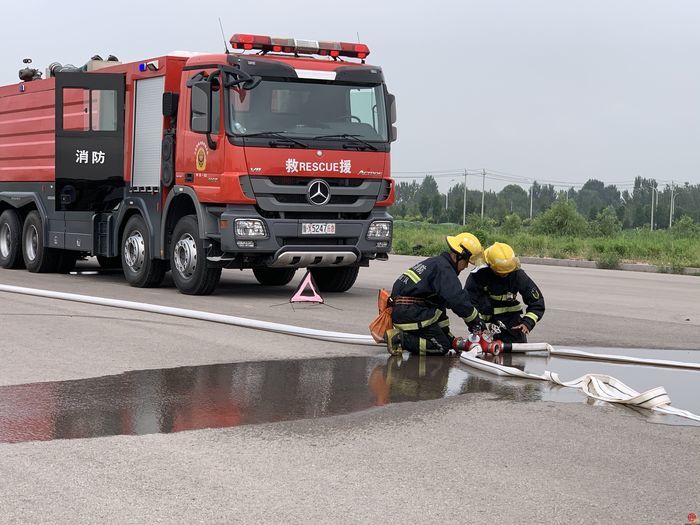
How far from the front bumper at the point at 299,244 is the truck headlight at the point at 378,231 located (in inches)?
1.8

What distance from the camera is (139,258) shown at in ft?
46.3

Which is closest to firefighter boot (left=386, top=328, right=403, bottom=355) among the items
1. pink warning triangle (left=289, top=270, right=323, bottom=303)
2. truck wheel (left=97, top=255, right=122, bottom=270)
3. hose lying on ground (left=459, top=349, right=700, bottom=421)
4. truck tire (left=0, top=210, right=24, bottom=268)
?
hose lying on ground (left=459, top=349, right=700, bottom=421)

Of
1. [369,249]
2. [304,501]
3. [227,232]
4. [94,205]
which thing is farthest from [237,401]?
[94,205]

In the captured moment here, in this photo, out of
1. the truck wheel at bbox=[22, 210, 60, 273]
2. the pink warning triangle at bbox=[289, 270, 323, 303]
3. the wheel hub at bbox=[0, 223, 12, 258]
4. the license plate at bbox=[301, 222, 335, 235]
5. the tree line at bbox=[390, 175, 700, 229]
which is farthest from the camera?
the tree line at bbox=[390, 175, 700, 229]

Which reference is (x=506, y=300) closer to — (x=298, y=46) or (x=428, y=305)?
(x=428, y=305)

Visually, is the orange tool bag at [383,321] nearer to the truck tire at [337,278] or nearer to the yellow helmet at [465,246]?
the yellow helmet at [465,246]

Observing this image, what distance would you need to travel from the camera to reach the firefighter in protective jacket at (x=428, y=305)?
8375 mm

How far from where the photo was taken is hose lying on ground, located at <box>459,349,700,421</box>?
647cm

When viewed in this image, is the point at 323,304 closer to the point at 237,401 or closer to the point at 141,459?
the point at 237,401

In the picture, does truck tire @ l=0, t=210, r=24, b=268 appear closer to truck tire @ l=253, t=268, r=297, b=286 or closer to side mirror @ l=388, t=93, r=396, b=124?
truck tire @ l=253, t=268, r=297, b=286

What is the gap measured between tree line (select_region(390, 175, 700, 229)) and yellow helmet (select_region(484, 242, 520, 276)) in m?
69.5

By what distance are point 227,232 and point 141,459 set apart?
24.6ft

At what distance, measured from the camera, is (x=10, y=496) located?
4.41 metres

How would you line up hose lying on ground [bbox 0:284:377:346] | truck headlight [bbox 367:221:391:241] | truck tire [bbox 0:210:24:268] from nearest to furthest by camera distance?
hose lying on ground [bbox 0:284:377:346] → truck headlight [bbox 367:221:391:241] → truck tire [bbox 0:210:24:268]
